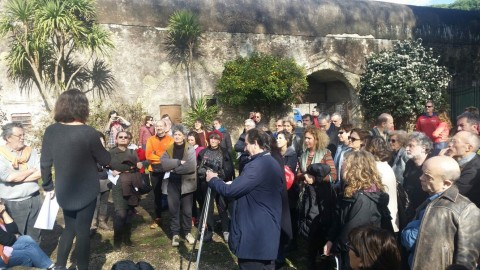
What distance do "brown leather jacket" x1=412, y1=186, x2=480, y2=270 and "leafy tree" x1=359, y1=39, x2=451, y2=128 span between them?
34.7 ft

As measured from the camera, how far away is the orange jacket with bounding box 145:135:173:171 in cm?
529

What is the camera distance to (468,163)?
10.9ft

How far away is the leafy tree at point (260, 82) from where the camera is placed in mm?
11062

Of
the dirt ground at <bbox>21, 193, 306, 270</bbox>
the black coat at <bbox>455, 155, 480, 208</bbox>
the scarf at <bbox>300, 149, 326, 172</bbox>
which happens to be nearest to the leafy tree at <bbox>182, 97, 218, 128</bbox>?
the dirt ground at <bbox>21, 193, 306, 270</bbox>

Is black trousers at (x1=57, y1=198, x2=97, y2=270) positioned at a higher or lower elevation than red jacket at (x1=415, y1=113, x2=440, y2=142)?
lower

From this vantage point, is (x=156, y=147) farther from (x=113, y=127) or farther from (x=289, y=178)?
(x=113, y=127)

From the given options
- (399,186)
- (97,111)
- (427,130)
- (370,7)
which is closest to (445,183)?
(399,186)

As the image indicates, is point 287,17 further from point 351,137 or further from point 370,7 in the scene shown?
point 351,137

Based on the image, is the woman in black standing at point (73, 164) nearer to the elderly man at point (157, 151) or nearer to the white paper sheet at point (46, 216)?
the white paper sheet at point (46, 216)

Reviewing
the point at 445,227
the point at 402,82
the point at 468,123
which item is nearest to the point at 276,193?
the point at 445,227

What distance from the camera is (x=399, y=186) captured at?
13.2 feet

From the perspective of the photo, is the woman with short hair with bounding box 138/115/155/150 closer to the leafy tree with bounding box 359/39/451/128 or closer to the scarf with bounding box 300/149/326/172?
the scarf with bounding box 300/149/326/172

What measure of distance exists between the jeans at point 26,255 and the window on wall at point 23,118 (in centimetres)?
750

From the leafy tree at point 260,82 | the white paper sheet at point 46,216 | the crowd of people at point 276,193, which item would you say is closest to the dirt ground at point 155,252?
the crowd of people at point 276,193
